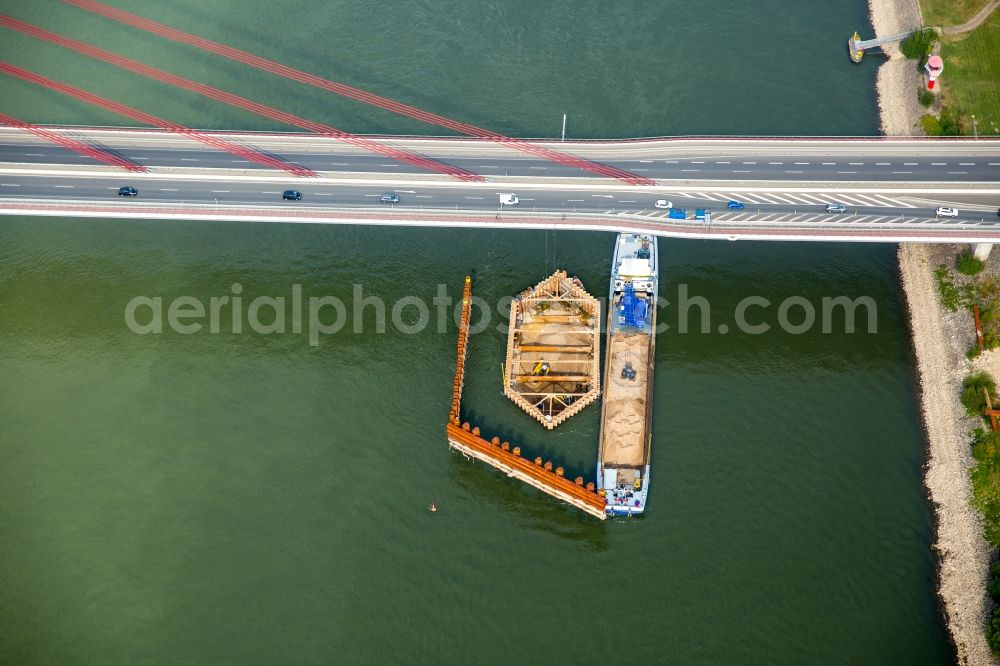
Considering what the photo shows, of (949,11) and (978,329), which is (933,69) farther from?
(978,329)

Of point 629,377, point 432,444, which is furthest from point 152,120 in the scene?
point 629,377

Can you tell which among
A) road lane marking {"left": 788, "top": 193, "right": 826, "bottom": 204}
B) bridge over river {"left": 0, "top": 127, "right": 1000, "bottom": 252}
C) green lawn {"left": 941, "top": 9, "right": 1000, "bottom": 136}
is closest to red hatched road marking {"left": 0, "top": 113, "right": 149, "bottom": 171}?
bridge over river {"left": 0, "top": 127, "right": 1000, "bottom": 252}

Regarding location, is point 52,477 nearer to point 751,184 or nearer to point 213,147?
point 213,147

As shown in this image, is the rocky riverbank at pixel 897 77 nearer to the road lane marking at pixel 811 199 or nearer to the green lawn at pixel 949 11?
the green lawn at pixel 949 11

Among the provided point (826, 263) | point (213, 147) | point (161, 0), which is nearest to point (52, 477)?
point (213, 147)

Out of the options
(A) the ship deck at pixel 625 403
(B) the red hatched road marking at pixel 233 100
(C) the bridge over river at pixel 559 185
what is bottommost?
(A) the ship deck at pixel 625 403

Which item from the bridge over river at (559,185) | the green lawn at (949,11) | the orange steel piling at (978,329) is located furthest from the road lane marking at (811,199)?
the green lawn at (949,11)
